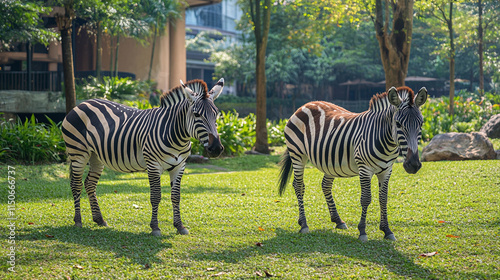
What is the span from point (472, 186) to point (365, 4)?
28.3 ft

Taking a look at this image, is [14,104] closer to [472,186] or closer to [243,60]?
[472,186]

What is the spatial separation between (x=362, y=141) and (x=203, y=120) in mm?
1971

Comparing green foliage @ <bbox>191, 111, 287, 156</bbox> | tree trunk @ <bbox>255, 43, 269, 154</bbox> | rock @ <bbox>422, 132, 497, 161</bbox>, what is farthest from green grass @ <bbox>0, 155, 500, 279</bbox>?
tree trunk @ <bbox>255, 43, 269, 154</bbox>

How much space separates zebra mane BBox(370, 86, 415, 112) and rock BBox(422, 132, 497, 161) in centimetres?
867

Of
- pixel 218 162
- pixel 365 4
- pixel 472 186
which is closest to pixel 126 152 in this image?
pixel 472 186

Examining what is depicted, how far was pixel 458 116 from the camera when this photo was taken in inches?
934

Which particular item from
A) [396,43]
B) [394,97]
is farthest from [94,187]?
[396,43]

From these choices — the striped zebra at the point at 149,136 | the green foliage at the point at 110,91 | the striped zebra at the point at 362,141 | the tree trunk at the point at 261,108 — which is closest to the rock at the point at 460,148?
the tree trunk at the point at 261,108

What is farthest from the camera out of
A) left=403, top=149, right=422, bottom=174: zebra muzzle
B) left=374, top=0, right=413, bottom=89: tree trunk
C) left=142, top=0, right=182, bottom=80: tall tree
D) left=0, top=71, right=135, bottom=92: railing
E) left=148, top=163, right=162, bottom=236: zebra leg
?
left=142, top=0, right=182, bottom=80: tall tree

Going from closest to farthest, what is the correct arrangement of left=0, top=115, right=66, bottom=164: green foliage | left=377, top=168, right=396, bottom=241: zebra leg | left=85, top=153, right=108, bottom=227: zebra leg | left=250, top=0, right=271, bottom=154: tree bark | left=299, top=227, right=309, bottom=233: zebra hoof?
left=377, top=168, right=396, bottom=241: zebra leg
left=299, top=227, right=309, bottom=233: zebra hoof
left=85, top=153, right=108, bottom=227: zebra leg
left=0, top=115, right=66, bottom=164: green foliage
left=250, top=0, right=271, bottom=154: tree bark

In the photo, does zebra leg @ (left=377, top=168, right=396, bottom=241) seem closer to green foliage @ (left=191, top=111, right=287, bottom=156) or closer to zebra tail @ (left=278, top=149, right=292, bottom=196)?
zebra tail @ (left=278, top=149, right=292, bottom=196)

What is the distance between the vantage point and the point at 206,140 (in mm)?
6180

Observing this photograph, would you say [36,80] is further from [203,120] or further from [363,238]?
[363,238]

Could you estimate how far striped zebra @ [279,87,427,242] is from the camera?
18.9ft
